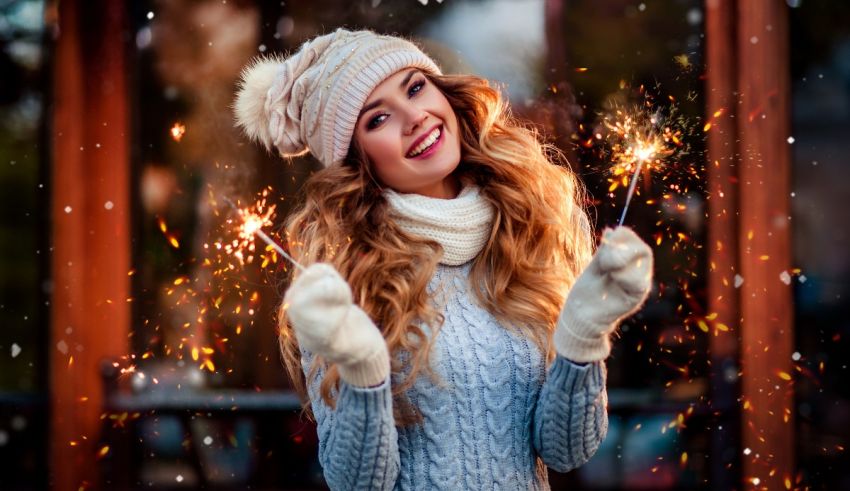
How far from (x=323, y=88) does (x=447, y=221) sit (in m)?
0.30

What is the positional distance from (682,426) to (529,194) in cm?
190

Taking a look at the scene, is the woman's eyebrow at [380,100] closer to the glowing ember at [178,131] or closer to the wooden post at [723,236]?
the wooden post at [723,236]

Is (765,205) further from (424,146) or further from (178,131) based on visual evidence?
(178,131)

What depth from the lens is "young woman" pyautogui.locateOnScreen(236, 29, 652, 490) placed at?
131 centimetres

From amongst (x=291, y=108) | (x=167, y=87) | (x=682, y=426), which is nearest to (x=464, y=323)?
(x=291, y=108)

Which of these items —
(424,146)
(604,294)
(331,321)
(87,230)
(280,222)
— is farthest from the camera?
(87,230)

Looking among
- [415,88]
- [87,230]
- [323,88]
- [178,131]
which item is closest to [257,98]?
[323,88]

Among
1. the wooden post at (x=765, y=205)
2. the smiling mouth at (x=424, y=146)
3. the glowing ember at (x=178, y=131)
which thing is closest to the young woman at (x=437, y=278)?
the smiling mouth at (x=424, y=146)

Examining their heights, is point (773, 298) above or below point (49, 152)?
below

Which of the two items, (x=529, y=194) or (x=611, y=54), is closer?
(x=529, y=194)

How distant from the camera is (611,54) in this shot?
3062 mm

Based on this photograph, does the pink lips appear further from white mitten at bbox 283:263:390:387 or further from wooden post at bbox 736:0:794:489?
wooden post at bbox 736:0:794:489

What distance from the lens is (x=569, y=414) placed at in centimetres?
135

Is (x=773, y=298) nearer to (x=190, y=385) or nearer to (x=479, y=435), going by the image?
(x=479, y=435)
